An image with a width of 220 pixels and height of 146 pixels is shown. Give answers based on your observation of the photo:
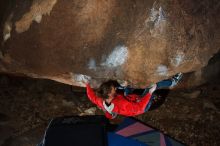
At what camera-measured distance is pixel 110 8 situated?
12.2 feet

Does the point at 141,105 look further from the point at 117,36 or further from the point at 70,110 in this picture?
the point at 70,110

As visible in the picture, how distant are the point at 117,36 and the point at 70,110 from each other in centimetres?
195

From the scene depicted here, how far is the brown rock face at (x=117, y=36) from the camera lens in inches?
141

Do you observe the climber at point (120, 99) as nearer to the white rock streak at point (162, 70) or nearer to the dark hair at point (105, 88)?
the dark hair at point (105, 88)

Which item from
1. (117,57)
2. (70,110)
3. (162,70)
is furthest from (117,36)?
(70,110)

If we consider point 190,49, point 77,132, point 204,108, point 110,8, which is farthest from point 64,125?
point 204,108

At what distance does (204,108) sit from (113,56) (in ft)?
6.18

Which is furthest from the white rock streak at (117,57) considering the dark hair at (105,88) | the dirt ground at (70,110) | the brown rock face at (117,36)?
the dirt ground at (70,110)

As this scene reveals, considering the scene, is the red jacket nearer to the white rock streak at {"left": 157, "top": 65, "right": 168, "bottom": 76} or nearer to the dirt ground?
the white rock streak at {"left": 157, "top": 65, "right": 168, "bottom": 76}

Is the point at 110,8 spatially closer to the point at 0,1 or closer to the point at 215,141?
the point at 0,1

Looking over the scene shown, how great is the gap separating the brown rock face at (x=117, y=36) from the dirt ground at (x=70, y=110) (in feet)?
3.59

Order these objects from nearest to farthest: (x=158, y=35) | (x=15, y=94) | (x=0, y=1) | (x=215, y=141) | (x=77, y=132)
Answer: (x=158, y=35) → (x=77, y=132) → (x=215, y=141) → (x=0, y=1) → (x=15, y=94)

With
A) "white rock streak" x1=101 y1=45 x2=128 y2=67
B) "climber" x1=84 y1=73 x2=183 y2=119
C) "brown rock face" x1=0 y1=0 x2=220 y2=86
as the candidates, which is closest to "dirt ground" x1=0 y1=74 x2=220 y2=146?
"climber" x1=84 y1=73 x2=183 y2=119

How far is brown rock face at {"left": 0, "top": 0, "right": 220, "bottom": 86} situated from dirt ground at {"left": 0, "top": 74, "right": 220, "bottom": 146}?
1095 millimetres
